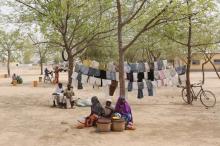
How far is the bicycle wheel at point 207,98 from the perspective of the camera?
19083mm

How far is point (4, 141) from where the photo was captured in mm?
11172

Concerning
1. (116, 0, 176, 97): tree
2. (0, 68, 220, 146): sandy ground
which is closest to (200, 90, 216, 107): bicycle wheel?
(0, 68, 220, 146): sandy ground

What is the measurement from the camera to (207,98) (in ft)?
65.0

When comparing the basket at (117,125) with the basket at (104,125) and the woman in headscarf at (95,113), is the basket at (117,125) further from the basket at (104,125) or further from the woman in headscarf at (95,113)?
the woman in headscarf at (95,113)

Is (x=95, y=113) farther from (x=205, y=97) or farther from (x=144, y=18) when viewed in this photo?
(x=205, y=97)

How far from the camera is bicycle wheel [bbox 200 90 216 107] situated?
19083 mm

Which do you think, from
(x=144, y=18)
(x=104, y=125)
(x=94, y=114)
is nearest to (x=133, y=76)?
(x=144, y=18)

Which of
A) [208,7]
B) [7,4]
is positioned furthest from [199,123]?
[7,4]

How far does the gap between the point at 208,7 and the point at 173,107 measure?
16.4 feet

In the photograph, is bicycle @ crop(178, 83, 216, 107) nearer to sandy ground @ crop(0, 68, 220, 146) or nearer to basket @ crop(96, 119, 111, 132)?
sandy ground @ crop(0, 68, 220, 146)

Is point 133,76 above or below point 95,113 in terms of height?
above

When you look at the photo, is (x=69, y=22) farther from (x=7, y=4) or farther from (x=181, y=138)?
(x=181, y=138)

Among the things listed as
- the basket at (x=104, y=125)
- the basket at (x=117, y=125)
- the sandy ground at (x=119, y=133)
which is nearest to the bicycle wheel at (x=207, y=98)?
the sandy ground at (x=119, y=133)

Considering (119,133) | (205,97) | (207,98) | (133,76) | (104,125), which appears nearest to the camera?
(119,133)
